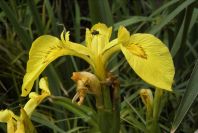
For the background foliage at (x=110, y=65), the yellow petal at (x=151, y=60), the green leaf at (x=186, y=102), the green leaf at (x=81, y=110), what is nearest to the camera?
the yellow petal at (x=151, y=60)

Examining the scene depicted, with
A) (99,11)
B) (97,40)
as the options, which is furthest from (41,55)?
(99,11)

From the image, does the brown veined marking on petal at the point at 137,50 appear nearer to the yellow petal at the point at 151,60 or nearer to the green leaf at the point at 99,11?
the yellow petal at the point at 151,60

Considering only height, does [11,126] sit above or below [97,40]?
A: below

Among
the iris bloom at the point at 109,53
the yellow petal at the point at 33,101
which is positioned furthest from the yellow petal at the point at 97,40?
the yellow petal at the point at 33,101

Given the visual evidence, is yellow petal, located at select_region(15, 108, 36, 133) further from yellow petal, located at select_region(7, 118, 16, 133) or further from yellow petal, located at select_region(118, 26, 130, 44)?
yellow petal, located at select_region(118, 26, 130, 44)

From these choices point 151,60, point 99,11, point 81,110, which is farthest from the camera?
point 99,11

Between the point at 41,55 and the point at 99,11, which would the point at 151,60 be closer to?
the point at 41,55

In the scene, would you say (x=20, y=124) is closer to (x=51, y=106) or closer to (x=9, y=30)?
(x=51, y=106)

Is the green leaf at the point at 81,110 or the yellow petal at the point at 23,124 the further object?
the green leaf at the point at 81,110

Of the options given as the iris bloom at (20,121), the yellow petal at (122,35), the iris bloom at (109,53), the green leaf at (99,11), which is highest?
the yellow petal at (122,35)

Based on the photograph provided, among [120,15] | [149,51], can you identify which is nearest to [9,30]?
[120,15]
